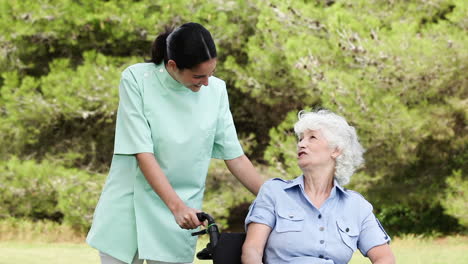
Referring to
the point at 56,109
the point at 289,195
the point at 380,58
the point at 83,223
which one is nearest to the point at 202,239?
the point at 83,223

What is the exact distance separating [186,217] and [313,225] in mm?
549

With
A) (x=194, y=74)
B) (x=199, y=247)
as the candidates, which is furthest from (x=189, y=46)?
(x=199, y=247)

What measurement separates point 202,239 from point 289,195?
6.45m

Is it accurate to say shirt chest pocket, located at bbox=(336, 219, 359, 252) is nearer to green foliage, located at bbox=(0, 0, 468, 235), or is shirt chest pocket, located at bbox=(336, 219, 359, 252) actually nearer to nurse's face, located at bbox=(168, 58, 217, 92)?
nurse's face, located at bbox=(168, 58, 217, 92)

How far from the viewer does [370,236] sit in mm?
2607

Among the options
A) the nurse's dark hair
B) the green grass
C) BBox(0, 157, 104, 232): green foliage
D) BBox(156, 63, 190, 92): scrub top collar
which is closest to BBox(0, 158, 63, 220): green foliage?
BBox(0, 157, 104, 232): green foliage

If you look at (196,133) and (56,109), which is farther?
(56,109)

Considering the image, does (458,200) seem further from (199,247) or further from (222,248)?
(222,248)

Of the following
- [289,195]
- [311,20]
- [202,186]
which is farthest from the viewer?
[311,20]

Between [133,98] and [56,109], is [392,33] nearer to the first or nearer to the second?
[56,109]

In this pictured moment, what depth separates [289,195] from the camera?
2691mm

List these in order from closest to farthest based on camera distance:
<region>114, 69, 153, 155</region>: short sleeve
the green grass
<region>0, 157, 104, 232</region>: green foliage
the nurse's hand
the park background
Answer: the nurse's hand, <region>114, 69, 153, 155</region>: short sleeve, the green grass, the park background, <region>0, 157, 104, 232</region>: green foliage

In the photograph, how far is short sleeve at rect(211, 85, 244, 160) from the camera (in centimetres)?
258

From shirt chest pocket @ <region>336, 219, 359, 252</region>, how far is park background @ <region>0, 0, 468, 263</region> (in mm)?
4418
